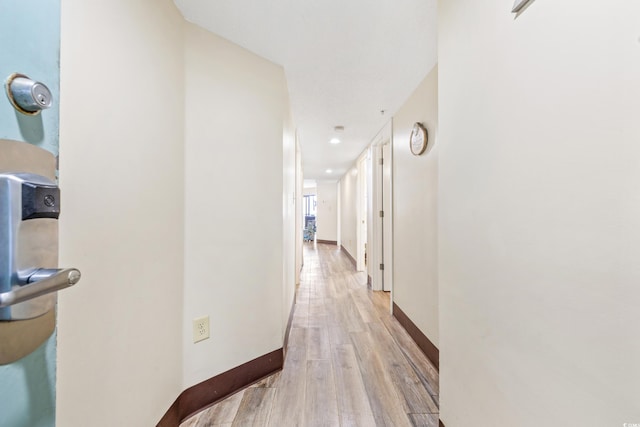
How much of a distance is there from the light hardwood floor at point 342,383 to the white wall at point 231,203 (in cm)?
24

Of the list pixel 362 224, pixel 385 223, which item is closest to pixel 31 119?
pixel 385 223

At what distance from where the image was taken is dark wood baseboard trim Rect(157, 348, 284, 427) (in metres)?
1.26

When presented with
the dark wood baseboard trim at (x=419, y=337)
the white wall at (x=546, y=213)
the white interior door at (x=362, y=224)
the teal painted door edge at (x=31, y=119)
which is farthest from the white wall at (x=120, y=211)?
the white interior door at (x=362, y=224)

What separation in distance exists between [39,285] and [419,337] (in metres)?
2.28

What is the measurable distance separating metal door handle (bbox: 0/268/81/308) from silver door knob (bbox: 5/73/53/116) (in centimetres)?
30

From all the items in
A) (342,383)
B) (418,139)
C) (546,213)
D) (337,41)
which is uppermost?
(337,41)

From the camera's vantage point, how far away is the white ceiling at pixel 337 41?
1.27 meters

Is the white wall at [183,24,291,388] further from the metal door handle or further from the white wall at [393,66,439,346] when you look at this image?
the white wall at [393,66,439,346]

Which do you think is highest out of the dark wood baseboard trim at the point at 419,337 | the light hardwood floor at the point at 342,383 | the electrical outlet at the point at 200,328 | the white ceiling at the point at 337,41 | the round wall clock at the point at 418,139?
the white ceiling at the point at 337,41

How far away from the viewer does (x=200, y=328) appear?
4.54 ft

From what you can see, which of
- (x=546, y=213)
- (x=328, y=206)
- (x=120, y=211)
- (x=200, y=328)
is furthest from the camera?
(x=328, y=206)

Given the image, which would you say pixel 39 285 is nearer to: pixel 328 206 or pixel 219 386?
pixel 219 386

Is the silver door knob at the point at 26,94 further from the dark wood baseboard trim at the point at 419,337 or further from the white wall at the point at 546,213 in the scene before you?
the dark wood baseboard trim at the point at 419,337

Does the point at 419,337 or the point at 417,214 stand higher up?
the point at 417,214
